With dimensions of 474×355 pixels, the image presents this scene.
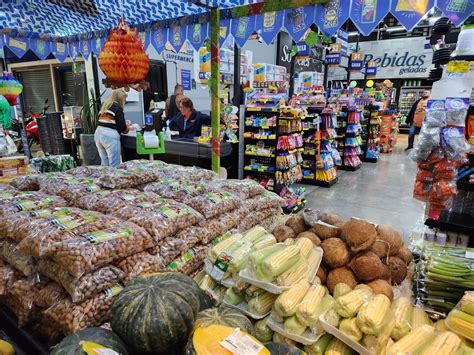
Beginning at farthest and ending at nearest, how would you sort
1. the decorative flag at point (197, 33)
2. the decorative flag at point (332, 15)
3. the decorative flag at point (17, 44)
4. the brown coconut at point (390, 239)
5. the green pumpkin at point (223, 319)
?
the decorative flag at point (17, 44) < the decorative flag at point (197, 33) < the decorative flag at point (332, 15) < the brown coconut at point (390, 239) < the green pumpkin at point (223, 319)

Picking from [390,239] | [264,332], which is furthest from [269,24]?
[264,332]

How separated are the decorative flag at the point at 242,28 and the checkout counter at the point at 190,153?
1695 millimetres

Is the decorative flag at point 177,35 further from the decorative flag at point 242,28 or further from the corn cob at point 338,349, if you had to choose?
the corn cob at point 338,349

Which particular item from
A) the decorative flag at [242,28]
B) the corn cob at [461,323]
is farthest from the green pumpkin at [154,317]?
the decorative flag at [242,28]

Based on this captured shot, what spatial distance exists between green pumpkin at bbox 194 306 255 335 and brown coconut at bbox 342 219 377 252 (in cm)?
68

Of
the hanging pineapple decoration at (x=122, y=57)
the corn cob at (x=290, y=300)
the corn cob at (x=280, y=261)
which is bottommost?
the corn cob at (x=290, y=300)

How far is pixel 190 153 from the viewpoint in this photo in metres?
4.86

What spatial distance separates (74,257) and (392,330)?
4.24 ft

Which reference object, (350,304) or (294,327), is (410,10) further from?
(294,327)

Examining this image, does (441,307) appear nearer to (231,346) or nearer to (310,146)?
(231,346)

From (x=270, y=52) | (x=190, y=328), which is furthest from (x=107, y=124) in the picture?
(x=270, y=52)

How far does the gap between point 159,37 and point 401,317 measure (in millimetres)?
4227

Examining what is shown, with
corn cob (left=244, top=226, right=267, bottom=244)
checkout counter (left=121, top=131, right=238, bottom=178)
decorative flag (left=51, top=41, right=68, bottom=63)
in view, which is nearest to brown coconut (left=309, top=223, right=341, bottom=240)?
corn cob (left=244, top=226, right=267, bottom=244)

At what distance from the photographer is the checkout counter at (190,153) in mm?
4766
